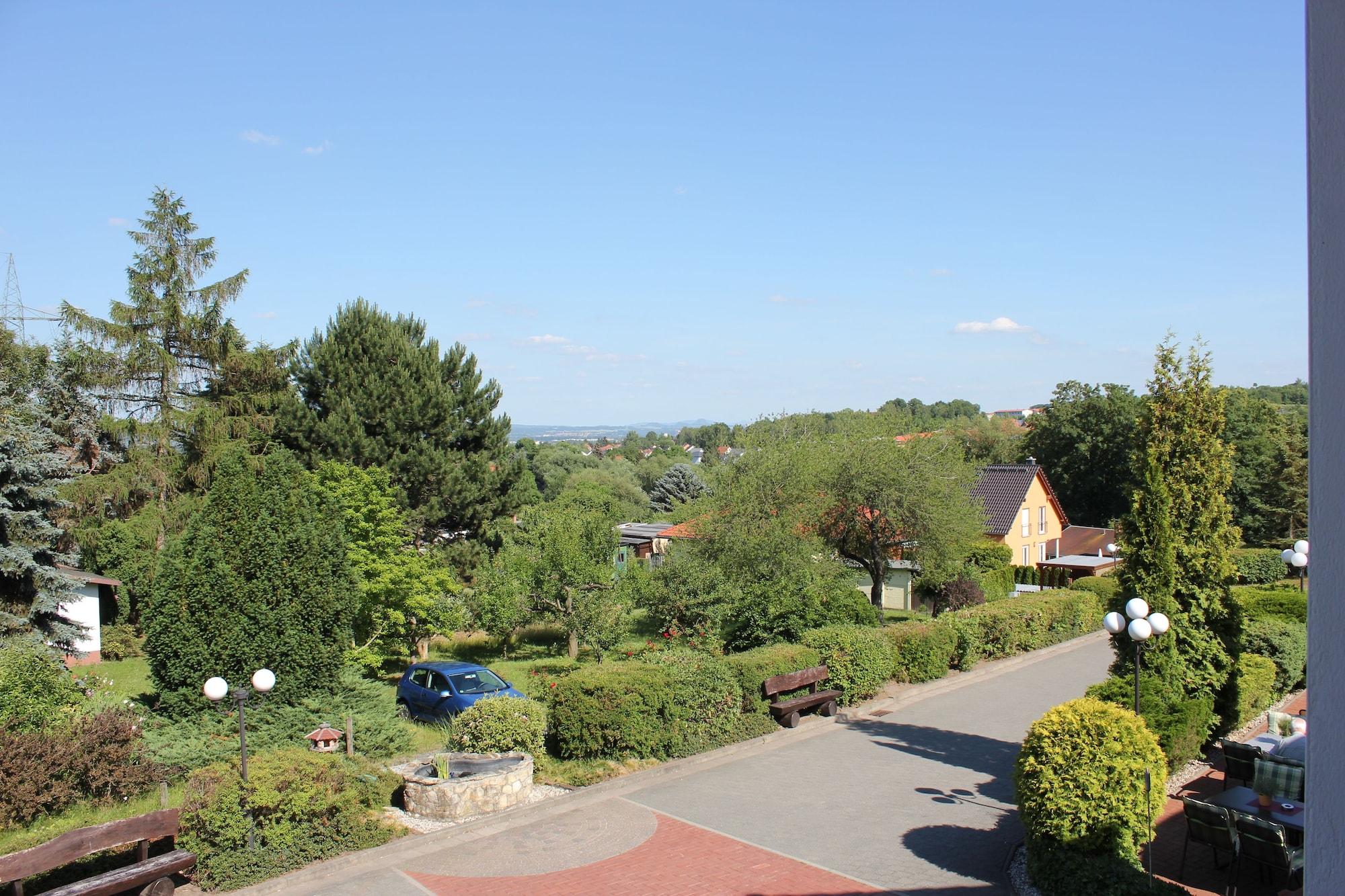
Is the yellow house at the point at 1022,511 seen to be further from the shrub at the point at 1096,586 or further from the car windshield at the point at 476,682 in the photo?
the car windshield at the point at 476,682

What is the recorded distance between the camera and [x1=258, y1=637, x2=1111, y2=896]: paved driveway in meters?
9.45

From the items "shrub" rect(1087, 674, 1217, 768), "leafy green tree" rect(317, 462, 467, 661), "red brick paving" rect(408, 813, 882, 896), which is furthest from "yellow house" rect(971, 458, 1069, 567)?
"red brick paving" rect(408, 813, 882, 896)

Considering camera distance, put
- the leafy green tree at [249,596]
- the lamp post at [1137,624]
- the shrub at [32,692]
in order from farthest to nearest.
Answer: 1. the leafy green tree at [249,596]
2. the shrub at [32,692]
3. the lamp post at [1137,624]

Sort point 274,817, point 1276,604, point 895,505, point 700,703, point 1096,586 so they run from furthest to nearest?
→ point 1096,586, point 895,505, point 1276,604, point 700,703, point 274,817

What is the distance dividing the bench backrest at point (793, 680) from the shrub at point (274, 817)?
268 inches

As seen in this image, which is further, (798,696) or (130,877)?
(798,696)

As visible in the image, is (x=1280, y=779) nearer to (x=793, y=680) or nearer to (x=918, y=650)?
(x=793, y=680)

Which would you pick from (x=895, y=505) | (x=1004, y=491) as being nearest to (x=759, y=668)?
(x=895, y=505)

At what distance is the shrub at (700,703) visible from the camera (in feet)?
45.0

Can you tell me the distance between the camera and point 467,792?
11.3 metres

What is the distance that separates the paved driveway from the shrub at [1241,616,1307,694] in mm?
6064

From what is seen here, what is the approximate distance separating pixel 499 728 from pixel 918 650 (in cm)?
983

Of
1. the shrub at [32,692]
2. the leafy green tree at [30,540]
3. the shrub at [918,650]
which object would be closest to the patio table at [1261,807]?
the shrub at [918,650]

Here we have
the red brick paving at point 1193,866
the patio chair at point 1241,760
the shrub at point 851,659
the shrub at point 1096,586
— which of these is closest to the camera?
the red brick paving at point 1193,866
